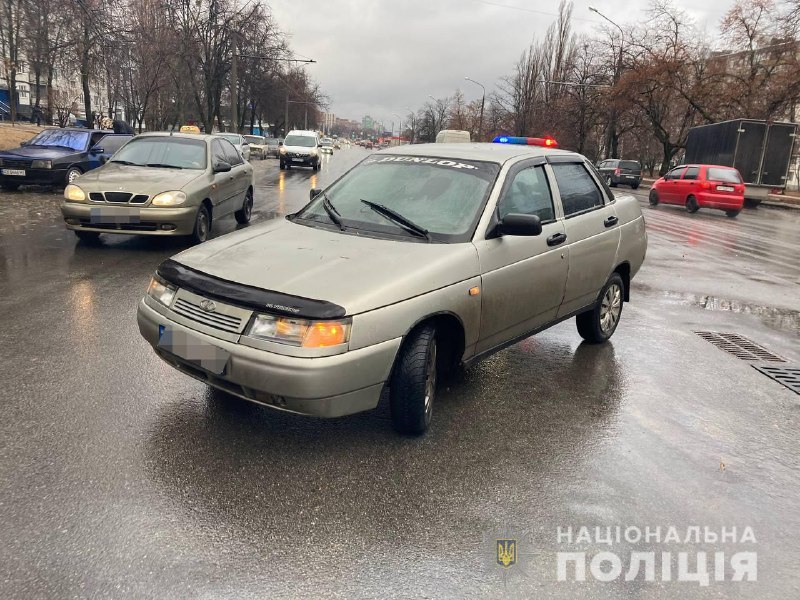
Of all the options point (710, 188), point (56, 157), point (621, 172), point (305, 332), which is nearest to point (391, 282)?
point (305, 332)

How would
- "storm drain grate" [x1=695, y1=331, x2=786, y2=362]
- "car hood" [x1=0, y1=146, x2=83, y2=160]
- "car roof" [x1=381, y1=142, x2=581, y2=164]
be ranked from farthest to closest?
"car hood" [x1=0, y1=146, x2=83, y2=160], "storm drain grate" [x1=695, y1=331, x2=786, y2=362], "car roof" [x1=381, y1=142, x2=581, y2=164]

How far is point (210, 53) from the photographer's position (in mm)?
45219

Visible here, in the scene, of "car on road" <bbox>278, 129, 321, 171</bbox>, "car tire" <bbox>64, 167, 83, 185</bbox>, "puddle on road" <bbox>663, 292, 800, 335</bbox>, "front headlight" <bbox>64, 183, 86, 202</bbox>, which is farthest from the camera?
"car on road" <bbox>278, 129, 321, 171</bbox>

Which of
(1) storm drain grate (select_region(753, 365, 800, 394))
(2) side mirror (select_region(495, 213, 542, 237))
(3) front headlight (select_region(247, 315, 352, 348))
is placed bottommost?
(1) storm drain grate (select_region(753, 365, 800, 394))

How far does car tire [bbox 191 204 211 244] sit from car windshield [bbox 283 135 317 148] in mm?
22963

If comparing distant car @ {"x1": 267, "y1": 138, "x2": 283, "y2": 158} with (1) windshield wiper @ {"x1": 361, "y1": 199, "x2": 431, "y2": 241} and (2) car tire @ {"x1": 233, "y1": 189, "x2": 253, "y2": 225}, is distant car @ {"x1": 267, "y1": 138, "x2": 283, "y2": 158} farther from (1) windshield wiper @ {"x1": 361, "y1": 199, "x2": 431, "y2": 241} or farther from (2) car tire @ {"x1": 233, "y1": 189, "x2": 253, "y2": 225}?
(1) windshield wiper @ {"x1": 361, "y1": 199, "x2": 431, "y2": 241}

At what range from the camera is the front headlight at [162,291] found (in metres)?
3.68

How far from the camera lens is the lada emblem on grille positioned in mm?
3377

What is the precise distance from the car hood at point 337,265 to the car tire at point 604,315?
2.24 metres

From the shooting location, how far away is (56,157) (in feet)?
47.9

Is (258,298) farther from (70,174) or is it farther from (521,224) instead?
(70,174)

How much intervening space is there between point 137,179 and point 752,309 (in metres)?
8.24

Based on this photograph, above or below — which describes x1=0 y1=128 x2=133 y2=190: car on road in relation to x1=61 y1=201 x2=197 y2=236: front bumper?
above

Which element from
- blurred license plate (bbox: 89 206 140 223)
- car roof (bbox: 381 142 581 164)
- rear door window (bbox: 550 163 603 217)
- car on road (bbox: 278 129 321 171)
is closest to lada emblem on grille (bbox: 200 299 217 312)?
car roof (bbox: 381 142 581 164)
